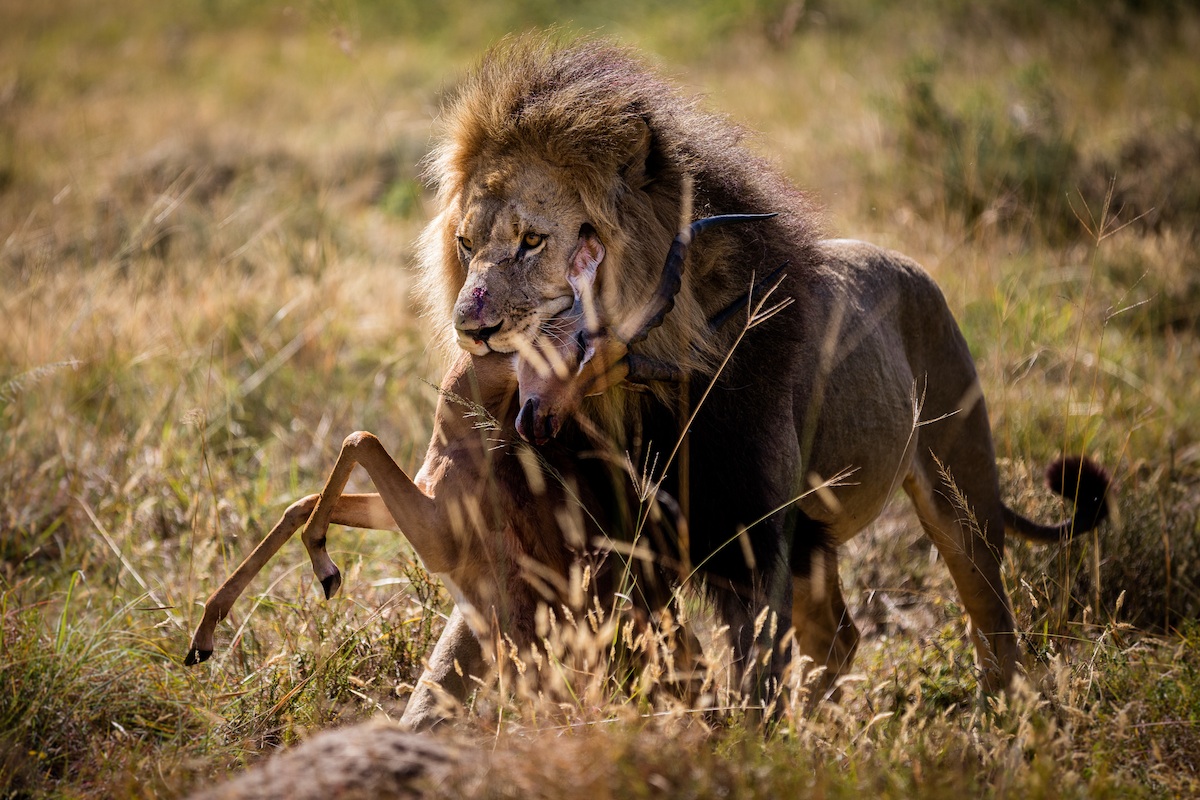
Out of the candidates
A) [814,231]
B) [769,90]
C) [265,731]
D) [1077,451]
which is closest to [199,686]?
[265,731]

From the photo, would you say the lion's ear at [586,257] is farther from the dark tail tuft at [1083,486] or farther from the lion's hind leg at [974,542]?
the dark tail tuft at [1083,486]

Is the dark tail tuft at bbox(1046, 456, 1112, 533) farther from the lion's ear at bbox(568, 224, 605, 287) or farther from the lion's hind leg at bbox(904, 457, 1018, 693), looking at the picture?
the lion's ear at bbox(568, 224, 605, 287)

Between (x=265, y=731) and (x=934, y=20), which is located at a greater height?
(x=934, y=20)

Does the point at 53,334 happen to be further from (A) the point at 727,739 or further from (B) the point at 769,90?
(B) the point at 769,90

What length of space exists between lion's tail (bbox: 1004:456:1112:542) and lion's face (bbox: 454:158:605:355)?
196 cm

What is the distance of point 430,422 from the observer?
5.40 meters

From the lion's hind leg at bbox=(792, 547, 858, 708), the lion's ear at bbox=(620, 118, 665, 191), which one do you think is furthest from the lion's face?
the lion's hind leg at bbox=(792, 547, 858, 708)

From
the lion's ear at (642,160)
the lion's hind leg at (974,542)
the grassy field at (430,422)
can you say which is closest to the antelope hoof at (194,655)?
the grassy field at (430,422)

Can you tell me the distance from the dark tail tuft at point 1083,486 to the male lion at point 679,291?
2.29 ft

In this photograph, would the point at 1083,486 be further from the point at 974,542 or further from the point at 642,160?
the point at 642,160

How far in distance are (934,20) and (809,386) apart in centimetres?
1263

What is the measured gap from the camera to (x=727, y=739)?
2.61m

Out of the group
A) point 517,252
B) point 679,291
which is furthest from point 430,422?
point 679,291

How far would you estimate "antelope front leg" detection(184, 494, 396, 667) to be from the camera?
2738 mm
